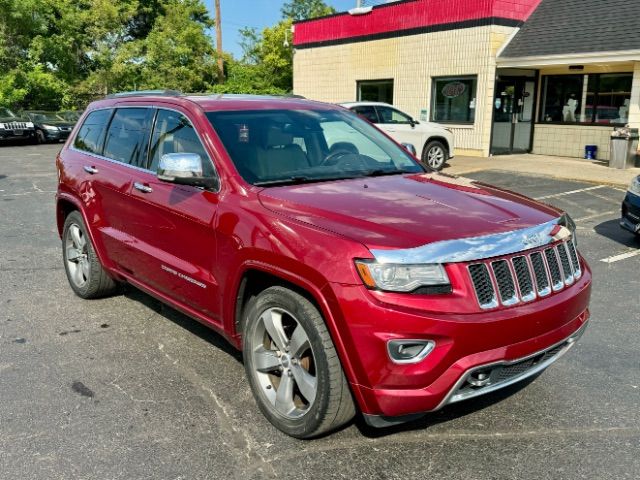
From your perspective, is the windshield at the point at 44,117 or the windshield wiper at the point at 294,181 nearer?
the windshield wiper at the point at 294,181

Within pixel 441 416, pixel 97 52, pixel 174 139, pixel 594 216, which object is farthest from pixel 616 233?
pixel 97 52

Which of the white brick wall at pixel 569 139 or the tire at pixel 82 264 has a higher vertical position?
the white brick wall at pixel 569 139

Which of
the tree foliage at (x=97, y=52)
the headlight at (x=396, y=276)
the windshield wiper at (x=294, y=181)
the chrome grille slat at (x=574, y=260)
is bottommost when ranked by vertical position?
the chrome grille slat at (x=574, y=260)

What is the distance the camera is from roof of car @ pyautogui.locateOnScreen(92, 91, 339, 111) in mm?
4219

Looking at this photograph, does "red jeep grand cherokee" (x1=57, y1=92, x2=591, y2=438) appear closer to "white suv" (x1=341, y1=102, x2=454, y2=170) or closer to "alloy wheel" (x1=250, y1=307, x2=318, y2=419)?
"alloy wheel" (x1=250, y1=307, x2=318, y2=419)

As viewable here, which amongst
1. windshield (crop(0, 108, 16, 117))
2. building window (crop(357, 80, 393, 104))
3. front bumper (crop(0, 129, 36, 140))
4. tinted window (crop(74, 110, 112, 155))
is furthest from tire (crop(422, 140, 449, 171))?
windshield (crop(0, 108, 16, 117))

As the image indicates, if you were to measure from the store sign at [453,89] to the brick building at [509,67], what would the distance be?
4 cm

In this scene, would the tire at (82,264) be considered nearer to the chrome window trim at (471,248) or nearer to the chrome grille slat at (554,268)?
the chrome window trim at (471,248)

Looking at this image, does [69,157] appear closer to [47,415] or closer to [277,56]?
[47,415]

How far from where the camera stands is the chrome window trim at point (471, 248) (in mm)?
2773

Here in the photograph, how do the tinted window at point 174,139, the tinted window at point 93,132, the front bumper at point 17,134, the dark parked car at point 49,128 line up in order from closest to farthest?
1. the tinted window at point 174,139
2. the tinted window at point 93,132
3. the front bumper at point 17,134
4. the dark parked car at point 49,128

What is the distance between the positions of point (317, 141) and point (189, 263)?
4.06ft

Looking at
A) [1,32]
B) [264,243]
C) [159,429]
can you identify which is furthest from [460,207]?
[1,32]

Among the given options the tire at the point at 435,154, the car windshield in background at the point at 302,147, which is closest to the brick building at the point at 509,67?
the tire at the point at 435,154
